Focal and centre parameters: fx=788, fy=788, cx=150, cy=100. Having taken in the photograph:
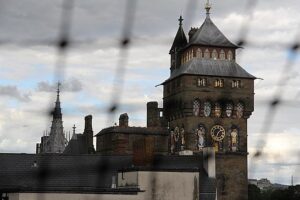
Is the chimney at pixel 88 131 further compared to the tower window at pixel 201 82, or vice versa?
the chimney at pixel 88 131

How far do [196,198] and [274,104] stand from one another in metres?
28.8

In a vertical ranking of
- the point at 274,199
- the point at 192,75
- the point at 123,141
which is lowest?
the point at 274,199

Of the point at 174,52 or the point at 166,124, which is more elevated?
the point at 174,52

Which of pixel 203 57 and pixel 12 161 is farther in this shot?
pixel 203 57

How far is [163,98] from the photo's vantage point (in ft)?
198

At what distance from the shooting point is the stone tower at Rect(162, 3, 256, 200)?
5675 cm

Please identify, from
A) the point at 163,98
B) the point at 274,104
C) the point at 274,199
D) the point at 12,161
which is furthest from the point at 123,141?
the point at 274,104

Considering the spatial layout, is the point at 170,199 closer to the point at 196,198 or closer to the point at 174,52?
the point at 196,198

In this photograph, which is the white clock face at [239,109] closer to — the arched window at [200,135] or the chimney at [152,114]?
the arched window at [200,135]

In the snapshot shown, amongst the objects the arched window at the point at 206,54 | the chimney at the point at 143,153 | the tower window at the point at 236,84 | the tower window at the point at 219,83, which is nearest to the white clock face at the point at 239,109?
the tower window at the point at 236,84

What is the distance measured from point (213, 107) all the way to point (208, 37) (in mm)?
5498

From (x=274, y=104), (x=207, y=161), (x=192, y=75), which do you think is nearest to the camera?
(x=274, y=104)

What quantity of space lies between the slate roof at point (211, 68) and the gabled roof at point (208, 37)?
1.32m

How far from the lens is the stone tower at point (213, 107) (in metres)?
56.8
